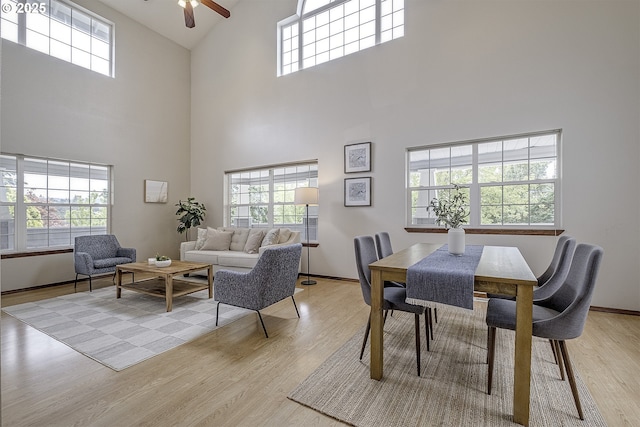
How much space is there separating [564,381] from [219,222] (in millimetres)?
5872

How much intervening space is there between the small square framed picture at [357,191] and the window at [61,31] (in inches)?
184

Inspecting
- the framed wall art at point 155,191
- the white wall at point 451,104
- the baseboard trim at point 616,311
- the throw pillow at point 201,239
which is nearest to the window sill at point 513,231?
the white wall at point 451,104

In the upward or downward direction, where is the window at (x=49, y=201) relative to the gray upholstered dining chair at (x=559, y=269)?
upward

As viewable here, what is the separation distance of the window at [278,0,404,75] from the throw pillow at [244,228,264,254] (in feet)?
9.76

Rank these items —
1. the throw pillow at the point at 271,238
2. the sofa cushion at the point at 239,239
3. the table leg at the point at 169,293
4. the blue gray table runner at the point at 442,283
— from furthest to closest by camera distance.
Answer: the sofa cushion at the point at 239,239 → the throw pillow at the point at 271,238 → the table leg at the point at 169,293 → the blue gray table runner at the point at 442,283

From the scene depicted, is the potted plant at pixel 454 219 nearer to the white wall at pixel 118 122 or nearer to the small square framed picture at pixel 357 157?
the small square framed picture at pixel 357 157

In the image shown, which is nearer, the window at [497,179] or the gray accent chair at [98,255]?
the window at [497,179]

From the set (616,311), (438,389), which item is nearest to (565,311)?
(438,389)

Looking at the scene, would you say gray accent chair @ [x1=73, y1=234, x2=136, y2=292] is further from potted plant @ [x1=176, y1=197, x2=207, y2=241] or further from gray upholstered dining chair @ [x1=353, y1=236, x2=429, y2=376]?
gray upholstered dining chair @ [x1=353, y1=236, x2=429, y2=376]

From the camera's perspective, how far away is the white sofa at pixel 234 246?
199 inches

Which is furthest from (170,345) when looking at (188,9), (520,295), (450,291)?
(188,9)

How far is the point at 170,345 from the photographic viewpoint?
2812 mm

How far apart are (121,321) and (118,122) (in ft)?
12.9

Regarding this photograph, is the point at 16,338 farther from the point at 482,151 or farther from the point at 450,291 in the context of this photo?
the point at 482,151
